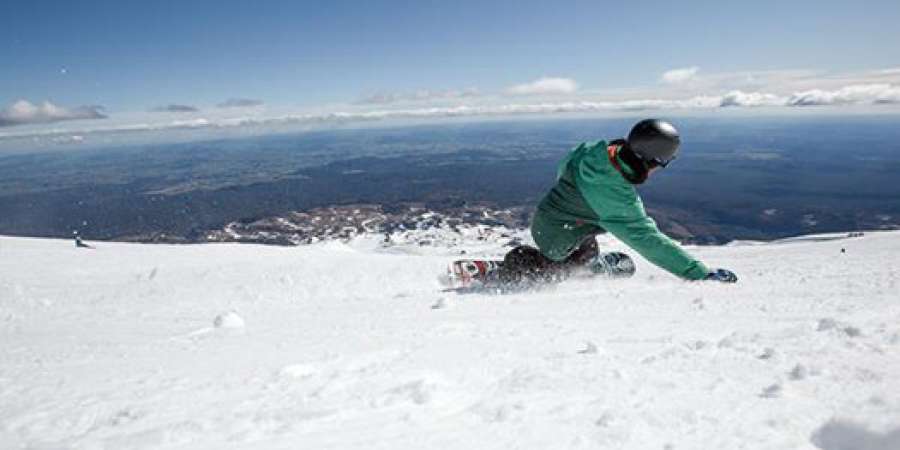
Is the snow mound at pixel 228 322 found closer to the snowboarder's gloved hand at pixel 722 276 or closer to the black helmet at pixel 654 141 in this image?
the black helmet at pixel 654 141

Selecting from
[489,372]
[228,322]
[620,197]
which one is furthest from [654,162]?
[228,322]

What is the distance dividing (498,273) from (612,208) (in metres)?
1.94

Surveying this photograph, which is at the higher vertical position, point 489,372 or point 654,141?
point 654,141

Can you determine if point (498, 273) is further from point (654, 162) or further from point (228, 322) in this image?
point (228, 322)

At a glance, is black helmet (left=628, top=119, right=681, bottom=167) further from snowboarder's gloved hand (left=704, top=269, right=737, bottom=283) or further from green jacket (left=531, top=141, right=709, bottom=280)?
snowboarder's gloved hand (left=704, top=269, right=737, bottom=283)

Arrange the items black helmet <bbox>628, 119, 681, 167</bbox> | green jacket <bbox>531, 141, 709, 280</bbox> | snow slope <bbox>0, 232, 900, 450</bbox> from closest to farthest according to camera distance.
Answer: snow slope <bbox>0, 232, 900, 450</bbox>
black helmet <bbox>628, 119, 681, 167</bbox>
green jacket <bbox>531, 141, 709, 280</bbox>

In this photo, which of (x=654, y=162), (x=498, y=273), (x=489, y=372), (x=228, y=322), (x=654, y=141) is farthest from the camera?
(x=498, y=273)

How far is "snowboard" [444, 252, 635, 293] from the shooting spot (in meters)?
6.26

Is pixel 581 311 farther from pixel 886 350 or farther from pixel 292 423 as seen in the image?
pixel 292 423

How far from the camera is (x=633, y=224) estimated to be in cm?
535

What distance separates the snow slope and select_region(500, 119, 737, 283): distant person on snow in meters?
0.33

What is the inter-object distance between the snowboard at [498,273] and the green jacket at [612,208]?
0.72 metres

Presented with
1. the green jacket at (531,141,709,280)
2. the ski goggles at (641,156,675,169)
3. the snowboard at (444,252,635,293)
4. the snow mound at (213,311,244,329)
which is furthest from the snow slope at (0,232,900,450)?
the ski goggles at (641,156,675,169)

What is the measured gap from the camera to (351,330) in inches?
157
